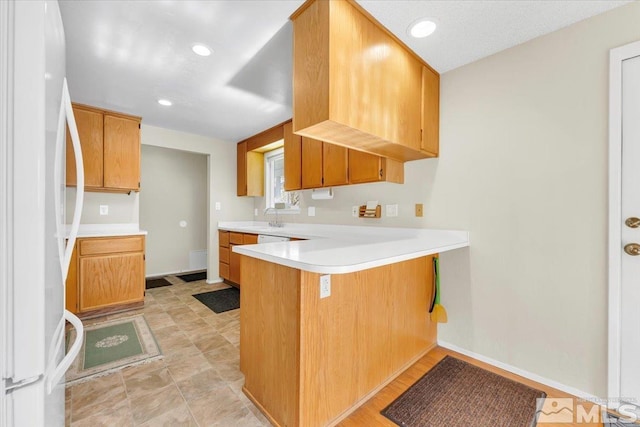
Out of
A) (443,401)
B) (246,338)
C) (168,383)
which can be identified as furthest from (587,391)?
(168,383)

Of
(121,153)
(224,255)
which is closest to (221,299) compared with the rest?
(224,255)

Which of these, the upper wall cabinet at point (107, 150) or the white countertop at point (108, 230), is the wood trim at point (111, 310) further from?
the upper wall cabinet at point (107, 150)

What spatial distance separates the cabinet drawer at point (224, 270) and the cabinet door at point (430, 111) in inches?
128

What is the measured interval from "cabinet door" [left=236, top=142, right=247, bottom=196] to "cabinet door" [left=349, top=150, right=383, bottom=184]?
2.27 metres

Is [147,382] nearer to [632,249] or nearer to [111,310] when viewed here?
[111,310]

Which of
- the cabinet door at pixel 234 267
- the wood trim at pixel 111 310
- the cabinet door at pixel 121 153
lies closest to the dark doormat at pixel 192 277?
the cabinet door at pixel 234 267

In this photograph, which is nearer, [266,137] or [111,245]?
[111,245]

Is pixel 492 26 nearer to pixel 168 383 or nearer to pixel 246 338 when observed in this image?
pixel 246 338

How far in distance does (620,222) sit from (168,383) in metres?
2.92

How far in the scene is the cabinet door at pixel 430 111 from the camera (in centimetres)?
211

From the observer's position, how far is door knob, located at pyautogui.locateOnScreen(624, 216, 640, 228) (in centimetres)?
149

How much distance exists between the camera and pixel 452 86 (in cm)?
223

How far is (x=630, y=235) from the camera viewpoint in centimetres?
152

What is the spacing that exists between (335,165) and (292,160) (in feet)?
2.44
